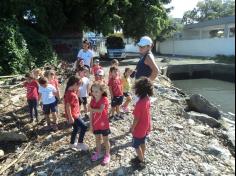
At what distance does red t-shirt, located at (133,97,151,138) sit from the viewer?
19.6ft

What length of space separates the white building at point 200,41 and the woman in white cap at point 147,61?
25216 millimetres

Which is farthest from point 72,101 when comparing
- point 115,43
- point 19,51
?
point 115,43

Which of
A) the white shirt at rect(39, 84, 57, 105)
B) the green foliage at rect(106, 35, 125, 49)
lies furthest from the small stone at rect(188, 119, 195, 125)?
the green foliage at rect(106, 35, 125, 49)

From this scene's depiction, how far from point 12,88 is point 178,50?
32.6 metres

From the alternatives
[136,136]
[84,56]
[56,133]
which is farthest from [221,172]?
[84,56]

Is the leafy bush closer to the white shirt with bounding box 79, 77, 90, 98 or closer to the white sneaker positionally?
the white shirt with bounding box 79, 77, 90, 98

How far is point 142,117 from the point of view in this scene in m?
6.04

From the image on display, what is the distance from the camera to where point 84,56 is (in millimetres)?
11664

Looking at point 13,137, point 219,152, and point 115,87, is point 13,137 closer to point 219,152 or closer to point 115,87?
point 115,87

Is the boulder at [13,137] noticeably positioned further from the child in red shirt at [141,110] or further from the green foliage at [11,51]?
the green foliage at [11,51]

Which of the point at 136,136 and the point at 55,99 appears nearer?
the point at 136,136

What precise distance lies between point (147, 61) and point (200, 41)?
105ft

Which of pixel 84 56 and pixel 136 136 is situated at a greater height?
pixel 84 56

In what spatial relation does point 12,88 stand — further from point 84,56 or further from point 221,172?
point 221,172
